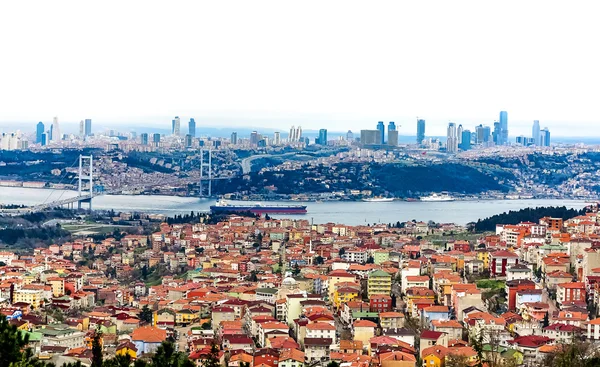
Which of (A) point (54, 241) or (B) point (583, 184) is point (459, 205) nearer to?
(B) point (583, 184)

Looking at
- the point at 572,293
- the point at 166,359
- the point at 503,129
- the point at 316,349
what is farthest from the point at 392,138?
the point at 166,359

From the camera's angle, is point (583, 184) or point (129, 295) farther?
point (583, 184)

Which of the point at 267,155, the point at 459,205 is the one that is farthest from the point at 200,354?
the point at 267,155

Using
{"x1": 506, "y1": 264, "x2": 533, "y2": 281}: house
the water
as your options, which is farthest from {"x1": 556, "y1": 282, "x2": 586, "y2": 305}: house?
the water

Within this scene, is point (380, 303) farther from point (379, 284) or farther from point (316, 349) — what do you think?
point (316, 349)

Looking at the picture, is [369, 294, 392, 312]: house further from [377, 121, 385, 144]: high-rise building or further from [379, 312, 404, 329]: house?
[377, 121, 385, 144]: high-rise building
